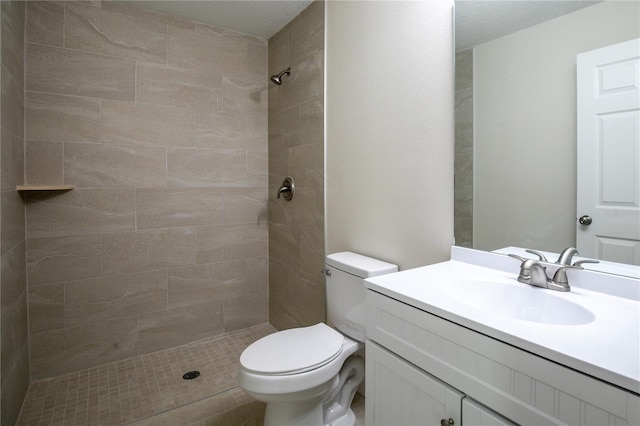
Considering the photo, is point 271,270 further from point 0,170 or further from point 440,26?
point 440,26

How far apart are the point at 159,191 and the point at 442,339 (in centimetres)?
207

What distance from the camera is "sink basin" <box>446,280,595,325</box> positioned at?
0.96 meters

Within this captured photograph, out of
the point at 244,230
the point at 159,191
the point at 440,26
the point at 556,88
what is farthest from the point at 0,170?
the point at 556,88

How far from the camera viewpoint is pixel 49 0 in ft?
6.47

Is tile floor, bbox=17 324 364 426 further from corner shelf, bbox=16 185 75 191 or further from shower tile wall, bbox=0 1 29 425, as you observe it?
corner shelf, bbox=16 185 75 191

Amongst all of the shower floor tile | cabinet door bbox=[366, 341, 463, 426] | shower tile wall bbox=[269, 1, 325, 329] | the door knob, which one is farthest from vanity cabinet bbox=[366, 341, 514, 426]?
shower tile wall bbox=[269, 1, 325, 329]

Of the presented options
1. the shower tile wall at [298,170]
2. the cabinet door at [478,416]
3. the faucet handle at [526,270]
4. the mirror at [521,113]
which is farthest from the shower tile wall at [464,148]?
the shower tile wall at [298,170]

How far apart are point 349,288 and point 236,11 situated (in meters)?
1.91

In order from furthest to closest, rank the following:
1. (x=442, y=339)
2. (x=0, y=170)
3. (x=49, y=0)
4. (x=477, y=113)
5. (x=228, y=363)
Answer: (x=228, y=363), (x=49, y=0), (x=0, y=170), (x=477, y=113), (x=442, y=339)

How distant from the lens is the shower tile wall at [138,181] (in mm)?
2021

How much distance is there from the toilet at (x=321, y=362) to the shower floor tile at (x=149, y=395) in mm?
385

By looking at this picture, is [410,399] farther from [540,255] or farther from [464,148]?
[464,148]

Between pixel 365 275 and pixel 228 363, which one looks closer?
pixel 365 275

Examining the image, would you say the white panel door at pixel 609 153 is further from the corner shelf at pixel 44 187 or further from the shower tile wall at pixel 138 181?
the corner shelf at pixel 44 187
